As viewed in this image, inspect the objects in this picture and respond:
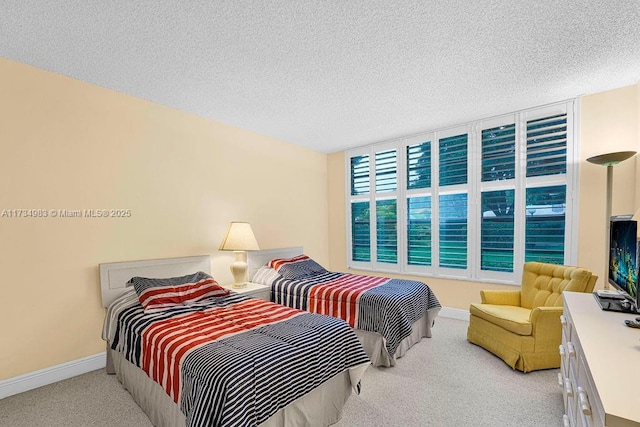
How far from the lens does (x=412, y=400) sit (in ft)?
7.07

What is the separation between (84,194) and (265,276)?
2.03 meters

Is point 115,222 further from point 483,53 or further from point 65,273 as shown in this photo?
point 483,53

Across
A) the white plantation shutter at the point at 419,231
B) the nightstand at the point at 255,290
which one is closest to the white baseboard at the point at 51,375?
the nightstand at the point at 255,290

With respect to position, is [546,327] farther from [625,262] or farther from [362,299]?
[362,299]

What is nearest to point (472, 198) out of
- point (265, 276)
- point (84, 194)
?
point (265, 276)

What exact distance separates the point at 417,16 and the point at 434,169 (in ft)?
8.32

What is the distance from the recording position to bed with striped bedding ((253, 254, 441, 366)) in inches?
104

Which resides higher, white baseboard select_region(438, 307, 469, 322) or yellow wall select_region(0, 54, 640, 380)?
yellow wall select_region(0, 54, 640, 380)

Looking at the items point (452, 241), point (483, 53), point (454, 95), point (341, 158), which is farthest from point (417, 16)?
point (341, 158)

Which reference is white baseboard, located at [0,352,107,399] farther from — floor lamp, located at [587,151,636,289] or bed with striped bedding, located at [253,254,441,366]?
floor lamp, located at [587,151,636,289]

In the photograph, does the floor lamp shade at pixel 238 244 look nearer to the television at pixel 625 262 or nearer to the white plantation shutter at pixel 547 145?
the television at pixel 625 262

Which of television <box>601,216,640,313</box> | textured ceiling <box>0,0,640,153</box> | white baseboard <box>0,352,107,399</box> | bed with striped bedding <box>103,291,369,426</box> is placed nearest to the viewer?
bed with striped bedding <box>103,291,369,426</box>

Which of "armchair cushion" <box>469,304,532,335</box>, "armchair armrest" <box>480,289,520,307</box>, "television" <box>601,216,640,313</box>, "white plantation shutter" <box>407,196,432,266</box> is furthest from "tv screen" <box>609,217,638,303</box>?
"white plantation shutter" <box>407,196,432,266</box>

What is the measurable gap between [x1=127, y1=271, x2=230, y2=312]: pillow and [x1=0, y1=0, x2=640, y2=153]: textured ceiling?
1807 mm
